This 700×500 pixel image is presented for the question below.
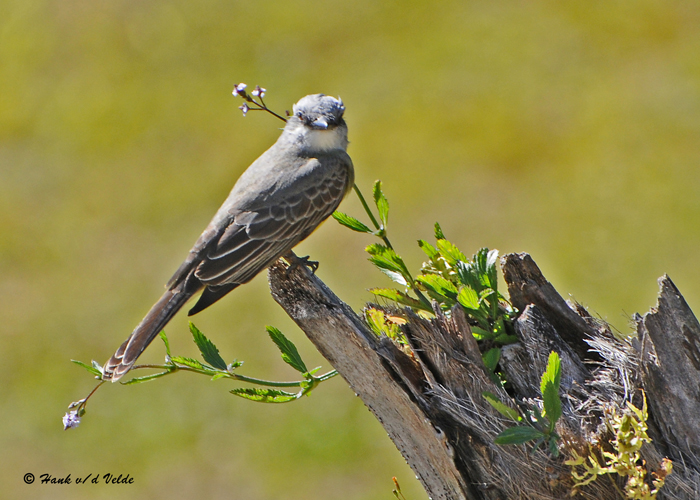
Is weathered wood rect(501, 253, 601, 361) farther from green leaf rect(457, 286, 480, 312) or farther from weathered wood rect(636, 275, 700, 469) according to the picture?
weathered wood rect(636, 275, 700, 469)

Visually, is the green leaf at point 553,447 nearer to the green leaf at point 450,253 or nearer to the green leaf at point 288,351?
the green leaf at point 450,253

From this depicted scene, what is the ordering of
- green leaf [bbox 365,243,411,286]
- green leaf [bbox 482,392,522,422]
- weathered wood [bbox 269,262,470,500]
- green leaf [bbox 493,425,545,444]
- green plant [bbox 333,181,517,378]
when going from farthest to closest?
green leaf [bbox 365,243,411,286] < green plant [bbox 333,181,517,378] < weathered wood [bbox 269,262,470,500] < green leaf [bbox 482,392,522,422] < green leaf [bbox 493,425,545,444]

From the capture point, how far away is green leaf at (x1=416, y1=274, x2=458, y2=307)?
109 inches

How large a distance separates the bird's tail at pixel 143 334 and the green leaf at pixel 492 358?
148 centimetres

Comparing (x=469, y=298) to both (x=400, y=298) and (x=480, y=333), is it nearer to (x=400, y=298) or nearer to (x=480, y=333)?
Result: (x=480, y=333)

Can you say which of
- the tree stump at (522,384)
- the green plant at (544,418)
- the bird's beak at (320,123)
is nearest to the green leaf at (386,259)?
the tree stump at (522,384)

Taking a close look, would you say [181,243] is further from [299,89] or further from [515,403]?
[515,403]

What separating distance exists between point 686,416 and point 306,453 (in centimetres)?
526

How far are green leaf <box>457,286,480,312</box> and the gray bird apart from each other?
1.54 meters

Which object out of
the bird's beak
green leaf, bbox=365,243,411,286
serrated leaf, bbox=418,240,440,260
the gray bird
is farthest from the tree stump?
the bird's beak

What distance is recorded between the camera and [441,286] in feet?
9.16

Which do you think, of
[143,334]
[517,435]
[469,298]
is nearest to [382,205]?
[469,298]

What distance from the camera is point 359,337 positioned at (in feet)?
8.72

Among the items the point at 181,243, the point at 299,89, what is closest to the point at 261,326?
the point at 181,243
